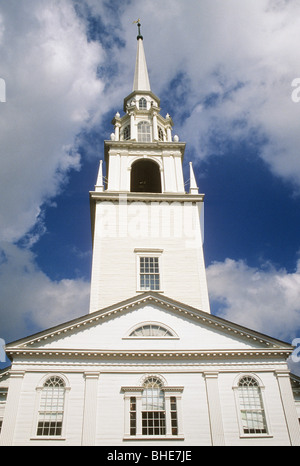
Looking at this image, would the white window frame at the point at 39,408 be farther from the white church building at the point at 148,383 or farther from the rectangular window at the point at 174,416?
the rectangular window at the point at 174,416

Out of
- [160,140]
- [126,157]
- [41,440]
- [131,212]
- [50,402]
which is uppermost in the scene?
[160,140]

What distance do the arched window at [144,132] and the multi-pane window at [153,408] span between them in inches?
851

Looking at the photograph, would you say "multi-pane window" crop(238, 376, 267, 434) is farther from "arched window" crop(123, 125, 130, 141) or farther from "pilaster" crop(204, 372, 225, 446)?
"arched window" crop(123, 125, 130, 141)

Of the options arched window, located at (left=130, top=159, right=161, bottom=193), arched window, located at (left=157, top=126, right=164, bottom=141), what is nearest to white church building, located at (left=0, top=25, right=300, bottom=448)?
arched window, located at (left=130, top=159, right=161, bottom=193)

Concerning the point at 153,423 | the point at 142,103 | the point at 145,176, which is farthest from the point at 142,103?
the point at 153,423

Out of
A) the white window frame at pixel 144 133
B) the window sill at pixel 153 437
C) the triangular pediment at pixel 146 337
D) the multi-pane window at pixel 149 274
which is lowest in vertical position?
the window sill at pixel 153 437

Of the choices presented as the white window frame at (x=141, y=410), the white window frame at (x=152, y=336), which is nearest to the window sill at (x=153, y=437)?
the white window frame at (x=141, y=410)

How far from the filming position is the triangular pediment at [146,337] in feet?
59.6

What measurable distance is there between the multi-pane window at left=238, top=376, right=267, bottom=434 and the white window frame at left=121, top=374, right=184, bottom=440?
9.77 ft

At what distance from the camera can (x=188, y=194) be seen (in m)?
28.2

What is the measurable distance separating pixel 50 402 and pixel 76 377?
153 cm

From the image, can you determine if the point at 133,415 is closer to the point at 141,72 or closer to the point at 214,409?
the point at 214,409
